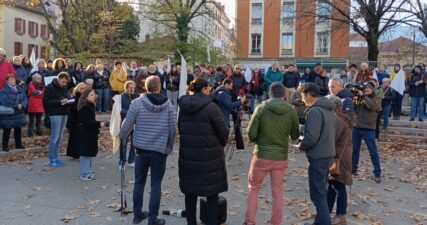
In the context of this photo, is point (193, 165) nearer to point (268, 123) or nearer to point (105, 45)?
point (268, 123)

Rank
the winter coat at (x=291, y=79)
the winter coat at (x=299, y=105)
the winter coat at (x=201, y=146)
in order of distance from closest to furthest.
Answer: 1. the winter coat at (x=201, y=146)
2. the winter coat at (x=299, y=105)
3. the winter coat at (x=291, y=79)

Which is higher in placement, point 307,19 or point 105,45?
point 307,19

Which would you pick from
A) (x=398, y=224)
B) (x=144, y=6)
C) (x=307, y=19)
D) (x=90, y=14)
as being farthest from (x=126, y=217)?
(x=144, y=6)

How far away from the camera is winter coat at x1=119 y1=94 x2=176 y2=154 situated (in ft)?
19.4

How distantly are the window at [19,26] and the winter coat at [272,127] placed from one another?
54292 mm

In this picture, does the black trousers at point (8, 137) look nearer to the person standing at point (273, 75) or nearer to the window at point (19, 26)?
the person standing at point (273, 75)

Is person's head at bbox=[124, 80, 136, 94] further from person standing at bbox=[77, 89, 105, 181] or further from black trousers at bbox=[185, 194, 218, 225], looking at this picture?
black trousers at bbox=[185, 194, 218, 225]

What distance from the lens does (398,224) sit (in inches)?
253

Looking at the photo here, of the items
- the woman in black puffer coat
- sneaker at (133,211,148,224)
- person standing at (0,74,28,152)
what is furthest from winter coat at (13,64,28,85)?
the woman in black puffer coat

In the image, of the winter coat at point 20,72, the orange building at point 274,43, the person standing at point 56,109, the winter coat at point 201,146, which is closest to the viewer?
the winter coat at point 201,146

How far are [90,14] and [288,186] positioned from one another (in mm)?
23259

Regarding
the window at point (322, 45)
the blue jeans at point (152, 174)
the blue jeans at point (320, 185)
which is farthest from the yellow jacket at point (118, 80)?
the window at point (322, 45)

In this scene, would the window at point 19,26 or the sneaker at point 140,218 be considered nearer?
the sneaker at point 140,218

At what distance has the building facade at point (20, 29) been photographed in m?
51.7
